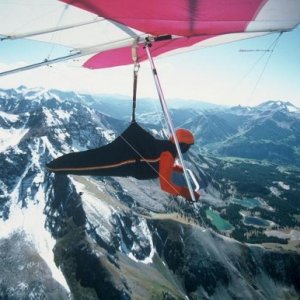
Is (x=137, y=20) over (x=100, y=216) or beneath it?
over

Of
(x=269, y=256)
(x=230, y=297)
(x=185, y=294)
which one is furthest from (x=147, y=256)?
(x=269, y=256)

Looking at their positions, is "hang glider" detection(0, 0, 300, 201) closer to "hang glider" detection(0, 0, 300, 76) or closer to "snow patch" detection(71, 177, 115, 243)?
"hang glider" detection(0, 0, 300, 76)

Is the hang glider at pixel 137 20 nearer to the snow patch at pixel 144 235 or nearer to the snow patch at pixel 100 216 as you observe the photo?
the snow patch at pixel 100 216

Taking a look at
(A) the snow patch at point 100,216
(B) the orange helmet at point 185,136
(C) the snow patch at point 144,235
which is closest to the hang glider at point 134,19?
(B) the orange helmet at point 185,136

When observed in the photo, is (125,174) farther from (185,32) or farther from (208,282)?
(208,282)

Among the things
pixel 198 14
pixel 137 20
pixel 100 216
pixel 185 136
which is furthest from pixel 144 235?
pixel 198 14

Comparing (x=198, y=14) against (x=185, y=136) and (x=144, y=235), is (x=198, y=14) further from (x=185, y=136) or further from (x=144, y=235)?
(x=144, y=235)

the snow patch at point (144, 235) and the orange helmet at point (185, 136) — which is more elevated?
the orange helmet at point (185, 136)

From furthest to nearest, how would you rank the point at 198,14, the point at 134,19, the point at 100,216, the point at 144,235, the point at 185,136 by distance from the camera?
the point at 144,235 → the point at 100,216 → the point at 185,136 → the point at 134,19 → the point at 198,14

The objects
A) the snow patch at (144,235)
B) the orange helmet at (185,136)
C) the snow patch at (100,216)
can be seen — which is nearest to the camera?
the orange helmet at (185,136)

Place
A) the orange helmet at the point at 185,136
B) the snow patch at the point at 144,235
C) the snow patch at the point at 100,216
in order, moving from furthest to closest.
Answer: the snow patch at the point at 144,235, the snow patch at the point at 100,216, the orange helmet at the point at 185,136
